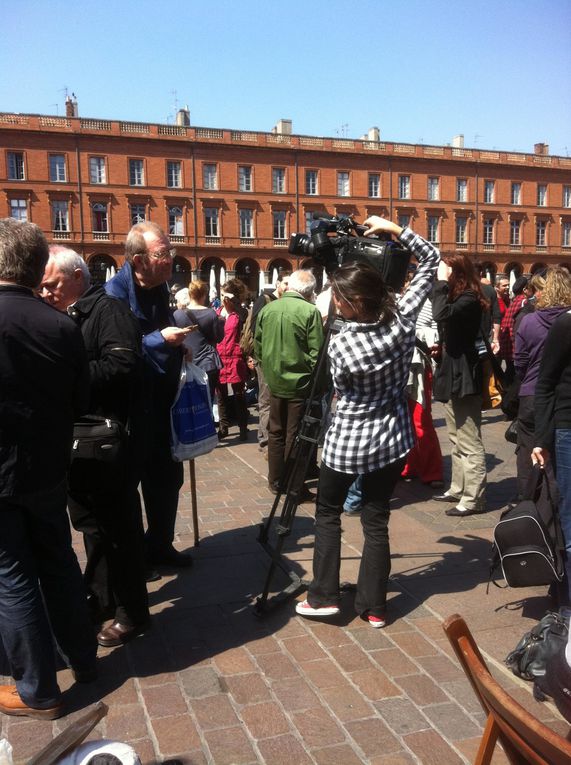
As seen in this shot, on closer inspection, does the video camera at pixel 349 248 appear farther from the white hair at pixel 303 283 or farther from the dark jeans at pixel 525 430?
the white hair at pixel 303 283

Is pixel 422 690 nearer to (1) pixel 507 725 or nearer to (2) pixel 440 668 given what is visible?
(2) pixel 440 668

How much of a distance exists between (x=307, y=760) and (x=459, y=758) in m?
0.55

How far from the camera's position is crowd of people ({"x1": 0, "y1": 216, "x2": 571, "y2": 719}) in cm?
264

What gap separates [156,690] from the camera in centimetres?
294

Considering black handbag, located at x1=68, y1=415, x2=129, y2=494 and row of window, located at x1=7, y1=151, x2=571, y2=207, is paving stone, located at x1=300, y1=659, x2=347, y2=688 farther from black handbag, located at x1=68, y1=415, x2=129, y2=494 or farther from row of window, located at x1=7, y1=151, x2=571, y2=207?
row of window, located at x1=7, y1=151, x2=571, y2=207

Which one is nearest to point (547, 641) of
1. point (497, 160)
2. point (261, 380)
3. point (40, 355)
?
point (40, 355)

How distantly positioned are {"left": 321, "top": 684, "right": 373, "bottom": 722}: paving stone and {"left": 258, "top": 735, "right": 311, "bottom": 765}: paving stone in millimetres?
247

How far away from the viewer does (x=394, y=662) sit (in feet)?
10.3

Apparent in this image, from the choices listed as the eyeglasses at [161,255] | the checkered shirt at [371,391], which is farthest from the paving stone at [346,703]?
the eyeglasses at [161,255]

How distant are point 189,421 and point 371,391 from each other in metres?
1.18

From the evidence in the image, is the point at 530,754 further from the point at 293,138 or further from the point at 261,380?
the point at 293,138

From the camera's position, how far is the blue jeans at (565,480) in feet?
11.1

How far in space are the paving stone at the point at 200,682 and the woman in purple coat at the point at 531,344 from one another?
2175mm

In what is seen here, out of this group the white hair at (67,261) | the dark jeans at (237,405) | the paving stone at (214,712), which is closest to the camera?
the paving stone at (214,712)
